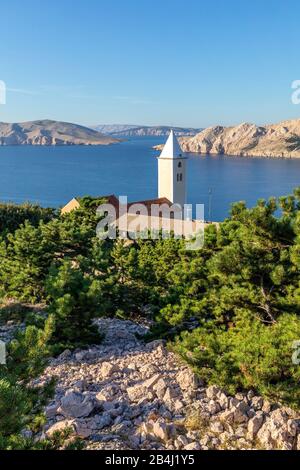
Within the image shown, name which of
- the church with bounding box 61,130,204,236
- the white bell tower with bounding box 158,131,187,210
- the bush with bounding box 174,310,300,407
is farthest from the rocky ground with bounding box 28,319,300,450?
the white bell tower with bounding box 158,131,187,210

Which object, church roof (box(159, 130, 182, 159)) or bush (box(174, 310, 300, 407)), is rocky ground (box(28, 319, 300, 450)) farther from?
church roof (box(159, 130, 182, 159))

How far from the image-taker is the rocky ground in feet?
24.1

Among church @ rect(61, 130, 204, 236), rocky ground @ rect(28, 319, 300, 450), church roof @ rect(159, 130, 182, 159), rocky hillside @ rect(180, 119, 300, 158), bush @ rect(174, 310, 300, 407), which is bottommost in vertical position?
rocky ground @ rect(28, 319, 300, 450)

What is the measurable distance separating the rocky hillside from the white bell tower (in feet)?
368

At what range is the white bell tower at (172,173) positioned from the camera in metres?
35.8

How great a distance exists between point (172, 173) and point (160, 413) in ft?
93.7

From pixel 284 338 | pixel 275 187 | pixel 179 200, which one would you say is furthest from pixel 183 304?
pixel 275 187

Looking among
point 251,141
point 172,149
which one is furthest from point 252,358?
point 251,141

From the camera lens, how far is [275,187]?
74500 millimetres

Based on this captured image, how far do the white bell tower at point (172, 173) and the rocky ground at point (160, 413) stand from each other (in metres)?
26.4

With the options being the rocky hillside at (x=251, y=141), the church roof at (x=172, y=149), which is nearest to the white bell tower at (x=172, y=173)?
the church roof at (x=172, y=149)
